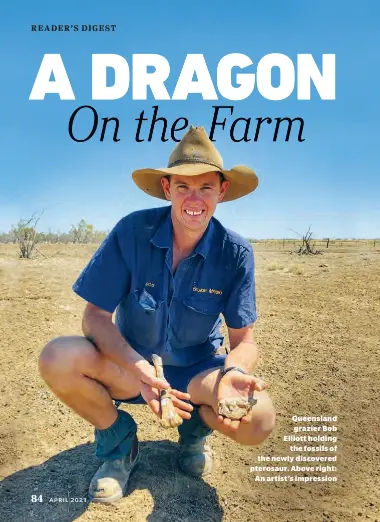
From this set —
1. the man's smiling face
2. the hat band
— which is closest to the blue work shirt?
the man's smiling face

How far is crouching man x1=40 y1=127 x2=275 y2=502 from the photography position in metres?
2.35

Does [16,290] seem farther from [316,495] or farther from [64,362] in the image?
[316,495]

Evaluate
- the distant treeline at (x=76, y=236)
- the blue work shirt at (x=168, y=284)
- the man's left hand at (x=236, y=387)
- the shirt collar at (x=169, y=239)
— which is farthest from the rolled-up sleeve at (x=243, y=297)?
the distant treeline at (x=76, y=236)

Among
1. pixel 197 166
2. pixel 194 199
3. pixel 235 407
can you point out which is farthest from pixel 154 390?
pixel 197 166

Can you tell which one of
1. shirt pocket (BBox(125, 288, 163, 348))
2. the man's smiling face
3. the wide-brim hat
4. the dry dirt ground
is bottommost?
the dry dirt ground

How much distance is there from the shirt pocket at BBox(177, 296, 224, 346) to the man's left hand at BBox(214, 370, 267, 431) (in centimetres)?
35

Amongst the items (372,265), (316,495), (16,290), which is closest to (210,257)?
(316,495)

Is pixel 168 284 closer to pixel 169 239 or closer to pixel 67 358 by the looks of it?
pixel 169 239

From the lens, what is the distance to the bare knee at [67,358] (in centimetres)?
232

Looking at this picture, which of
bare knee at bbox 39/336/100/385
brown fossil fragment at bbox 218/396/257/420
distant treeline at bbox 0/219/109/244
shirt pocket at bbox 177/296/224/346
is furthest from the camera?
distant treeline at bbox 0/219/109/244

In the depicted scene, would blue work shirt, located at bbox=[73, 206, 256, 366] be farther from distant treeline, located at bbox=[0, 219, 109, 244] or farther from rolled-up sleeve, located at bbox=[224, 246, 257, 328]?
distant treeline, located at bbox=[0, 219, 109, 244]

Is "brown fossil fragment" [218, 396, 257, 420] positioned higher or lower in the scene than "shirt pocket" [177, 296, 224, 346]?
lower

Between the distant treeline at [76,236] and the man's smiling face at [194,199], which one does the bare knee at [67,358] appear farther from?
the distant treeline at [76,236]

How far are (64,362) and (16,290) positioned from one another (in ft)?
13.4
